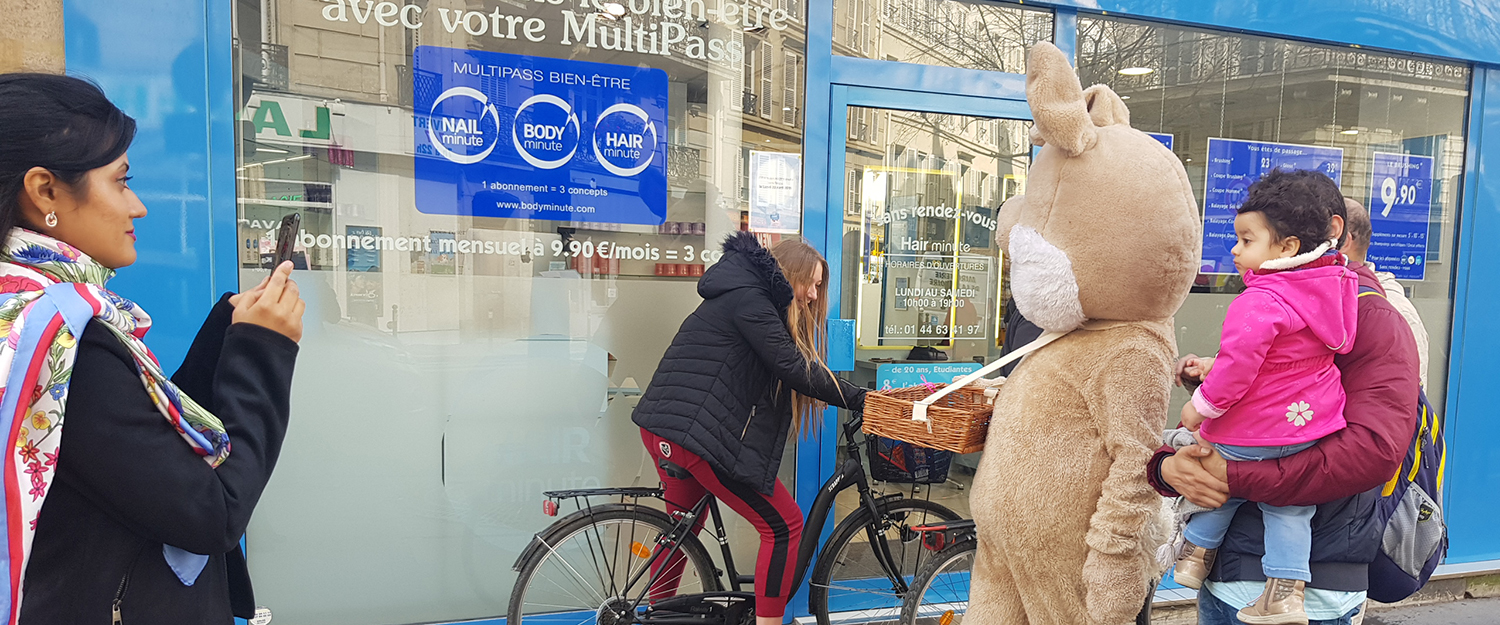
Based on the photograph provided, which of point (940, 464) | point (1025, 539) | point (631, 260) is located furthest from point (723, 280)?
point (1025, 539)

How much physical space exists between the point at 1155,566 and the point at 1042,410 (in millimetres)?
490

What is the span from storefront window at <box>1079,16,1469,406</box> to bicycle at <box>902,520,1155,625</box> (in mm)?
2060

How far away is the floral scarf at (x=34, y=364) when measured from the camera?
48.1 inches

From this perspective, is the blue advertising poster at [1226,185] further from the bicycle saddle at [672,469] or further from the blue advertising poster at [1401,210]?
the bicycle saddle at [672,469]

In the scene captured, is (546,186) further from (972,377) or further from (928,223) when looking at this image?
(972,377)

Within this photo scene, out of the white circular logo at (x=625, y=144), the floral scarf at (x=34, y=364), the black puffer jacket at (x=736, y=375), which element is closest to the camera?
the floral scarf at (x=34, y=364)

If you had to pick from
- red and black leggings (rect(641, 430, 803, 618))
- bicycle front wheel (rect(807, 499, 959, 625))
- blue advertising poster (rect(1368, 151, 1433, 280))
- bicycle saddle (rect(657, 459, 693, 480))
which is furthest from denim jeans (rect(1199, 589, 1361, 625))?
blue advertising poster (rect(1368, 151, 1433, 280))

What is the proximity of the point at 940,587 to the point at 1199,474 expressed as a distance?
1.72m

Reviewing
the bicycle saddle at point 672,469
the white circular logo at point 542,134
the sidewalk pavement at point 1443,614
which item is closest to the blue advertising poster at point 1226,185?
the sidewalk pavement at point 1443,614

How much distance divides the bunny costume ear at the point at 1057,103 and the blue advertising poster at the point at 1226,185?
116 inches

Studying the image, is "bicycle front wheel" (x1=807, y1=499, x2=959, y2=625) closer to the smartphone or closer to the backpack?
the backpack

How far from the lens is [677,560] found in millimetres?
3523

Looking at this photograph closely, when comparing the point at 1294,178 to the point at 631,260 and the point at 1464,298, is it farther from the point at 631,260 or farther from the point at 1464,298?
the point at 1464,298

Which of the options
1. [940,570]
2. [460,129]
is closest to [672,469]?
[940,570]
